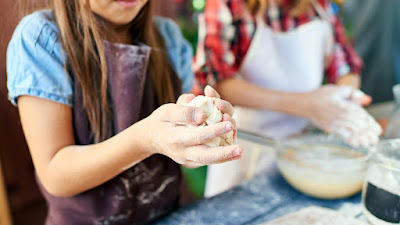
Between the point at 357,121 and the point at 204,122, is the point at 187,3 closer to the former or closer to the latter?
the point at 357,121

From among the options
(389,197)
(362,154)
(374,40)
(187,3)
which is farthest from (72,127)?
(374,40)

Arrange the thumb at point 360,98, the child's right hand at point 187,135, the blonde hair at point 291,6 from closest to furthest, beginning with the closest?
the child's right hand at point 187,135, the thumb at point 360,98, the blonde hair at point 291,6

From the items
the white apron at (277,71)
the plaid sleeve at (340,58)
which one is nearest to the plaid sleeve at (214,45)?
the white apron at (277,71)

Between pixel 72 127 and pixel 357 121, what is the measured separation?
68 cm

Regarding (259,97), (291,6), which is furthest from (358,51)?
(259,97)

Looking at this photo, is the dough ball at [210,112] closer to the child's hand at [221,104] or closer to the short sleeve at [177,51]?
the child's hand at [221,104]

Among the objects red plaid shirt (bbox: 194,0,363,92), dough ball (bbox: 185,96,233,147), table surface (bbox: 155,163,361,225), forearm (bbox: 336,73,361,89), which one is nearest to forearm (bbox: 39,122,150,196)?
dough ball (bbox: 185,96,233,147)

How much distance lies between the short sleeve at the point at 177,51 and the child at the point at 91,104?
90 millimetres

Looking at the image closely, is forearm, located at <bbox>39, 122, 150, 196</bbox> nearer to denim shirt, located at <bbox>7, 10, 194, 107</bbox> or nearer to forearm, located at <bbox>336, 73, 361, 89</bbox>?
denim shirt, located at <bbox>7, 10, 194, 107</bbox>

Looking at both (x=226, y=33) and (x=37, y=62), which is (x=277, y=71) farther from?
(x=37, y=62)

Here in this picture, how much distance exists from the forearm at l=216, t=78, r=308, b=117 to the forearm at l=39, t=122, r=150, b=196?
1.91 feet

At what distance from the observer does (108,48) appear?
0.65 m

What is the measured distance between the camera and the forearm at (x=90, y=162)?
58 centimetres

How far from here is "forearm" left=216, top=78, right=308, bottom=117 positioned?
3.54 ft
